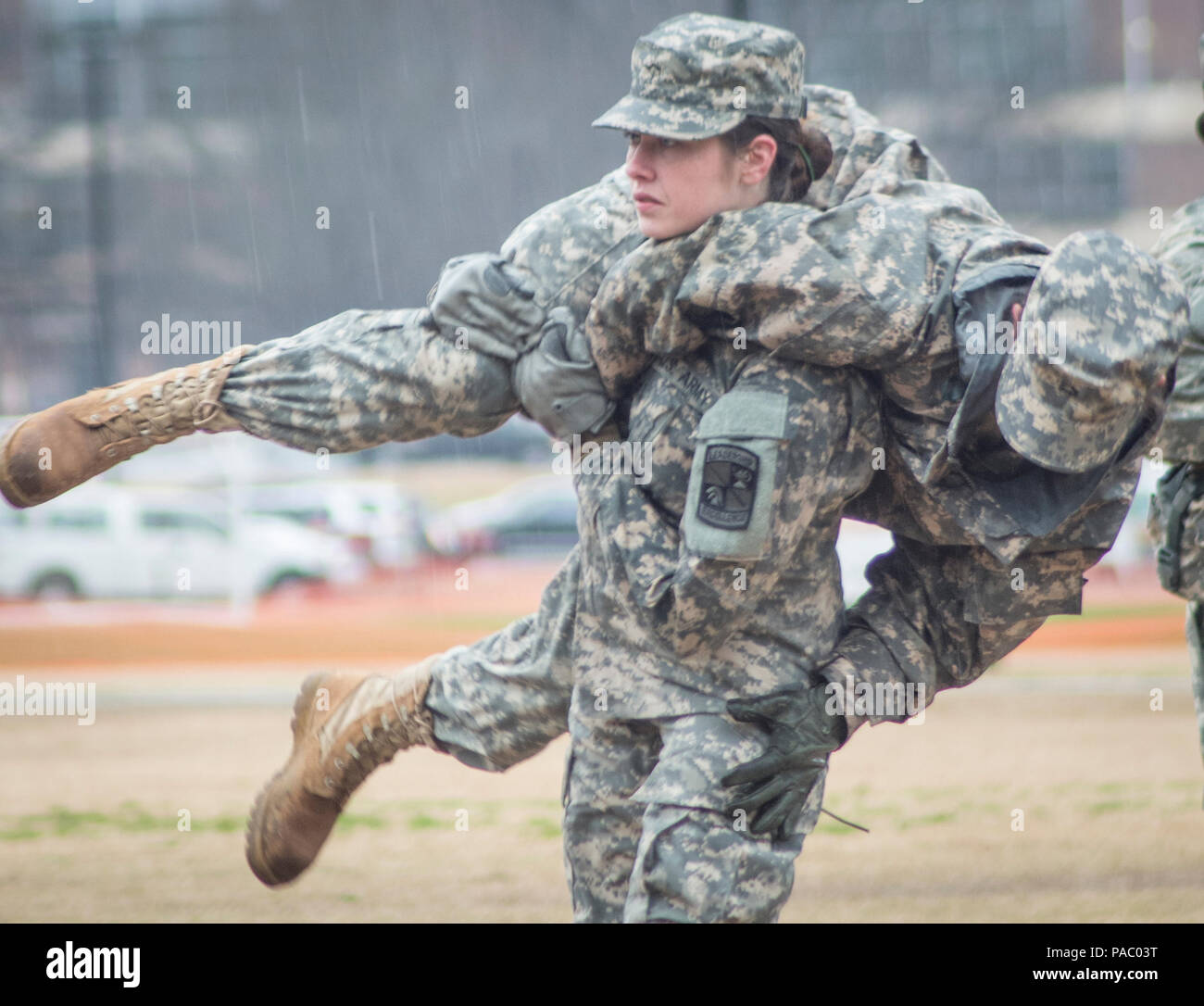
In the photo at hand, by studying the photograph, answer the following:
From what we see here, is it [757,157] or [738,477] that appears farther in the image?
[757,157]

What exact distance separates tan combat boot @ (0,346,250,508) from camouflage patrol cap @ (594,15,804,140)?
88 cm

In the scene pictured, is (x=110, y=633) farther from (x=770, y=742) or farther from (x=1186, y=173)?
(x=770, y=742)

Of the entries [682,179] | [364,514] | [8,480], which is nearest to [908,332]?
[682,179]

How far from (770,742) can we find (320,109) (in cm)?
782

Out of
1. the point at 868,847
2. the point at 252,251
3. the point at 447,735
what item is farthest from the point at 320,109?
the point at 447,735

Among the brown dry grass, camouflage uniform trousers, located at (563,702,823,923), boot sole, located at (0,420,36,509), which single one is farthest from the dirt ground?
boot sole, located at (0,420,36,509)

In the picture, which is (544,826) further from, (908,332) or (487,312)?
(908,332)

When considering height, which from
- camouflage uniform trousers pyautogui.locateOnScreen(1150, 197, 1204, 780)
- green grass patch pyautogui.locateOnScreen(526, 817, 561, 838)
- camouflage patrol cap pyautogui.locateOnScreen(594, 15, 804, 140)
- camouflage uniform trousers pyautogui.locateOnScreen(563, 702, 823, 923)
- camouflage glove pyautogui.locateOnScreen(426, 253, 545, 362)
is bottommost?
green grass patch pyautogui.locateOnScreen(526, 817, 561, 838)

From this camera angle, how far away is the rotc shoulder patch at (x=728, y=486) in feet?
7.89

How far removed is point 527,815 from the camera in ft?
18.6

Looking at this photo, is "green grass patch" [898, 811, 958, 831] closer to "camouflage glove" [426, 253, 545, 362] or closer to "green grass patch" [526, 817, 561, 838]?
"green grass patch" [526, 817, 561, 838]

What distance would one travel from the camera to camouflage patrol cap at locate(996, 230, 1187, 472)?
2168mm

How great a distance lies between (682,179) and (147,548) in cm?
883

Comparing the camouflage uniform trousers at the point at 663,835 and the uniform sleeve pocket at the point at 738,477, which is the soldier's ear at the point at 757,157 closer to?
the uniform sleeve pocket at the point at 738,477
